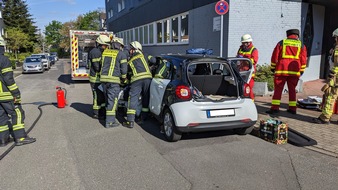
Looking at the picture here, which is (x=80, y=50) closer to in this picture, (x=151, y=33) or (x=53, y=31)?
(x=151, y=33)

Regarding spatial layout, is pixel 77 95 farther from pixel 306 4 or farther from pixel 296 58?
pixel 306 4

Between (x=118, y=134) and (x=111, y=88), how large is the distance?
44.1 inches

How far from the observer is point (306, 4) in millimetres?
11664

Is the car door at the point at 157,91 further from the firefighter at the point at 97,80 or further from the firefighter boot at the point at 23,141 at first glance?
the firefighter boot at the point at 23,141

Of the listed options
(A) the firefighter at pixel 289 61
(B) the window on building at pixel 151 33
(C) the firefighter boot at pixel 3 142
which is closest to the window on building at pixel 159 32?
(B) the window on building at pixel 151 33

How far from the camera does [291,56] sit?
21.5ft

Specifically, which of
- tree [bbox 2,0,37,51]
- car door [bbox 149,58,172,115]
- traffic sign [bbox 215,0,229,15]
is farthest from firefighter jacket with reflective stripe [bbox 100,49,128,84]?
tree [bbox 2,0,37,51]

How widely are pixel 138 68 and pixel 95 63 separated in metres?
1.49

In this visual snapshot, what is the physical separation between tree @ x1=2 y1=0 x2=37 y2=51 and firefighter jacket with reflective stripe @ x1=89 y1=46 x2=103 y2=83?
47109mm

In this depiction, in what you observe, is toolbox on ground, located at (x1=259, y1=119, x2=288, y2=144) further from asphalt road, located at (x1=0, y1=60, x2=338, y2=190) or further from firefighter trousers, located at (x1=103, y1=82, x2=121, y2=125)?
firefighter trousers, located at (x1=103, y1=82, x2=121, y2=125)

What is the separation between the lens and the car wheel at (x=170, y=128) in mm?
5012

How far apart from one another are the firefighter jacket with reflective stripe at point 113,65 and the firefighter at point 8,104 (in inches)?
70.7

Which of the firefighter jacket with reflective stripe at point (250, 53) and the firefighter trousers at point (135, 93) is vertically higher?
the firefighter jacket with reflective stripe at point (250, 53)

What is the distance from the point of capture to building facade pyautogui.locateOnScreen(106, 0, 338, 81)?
10023 mm
